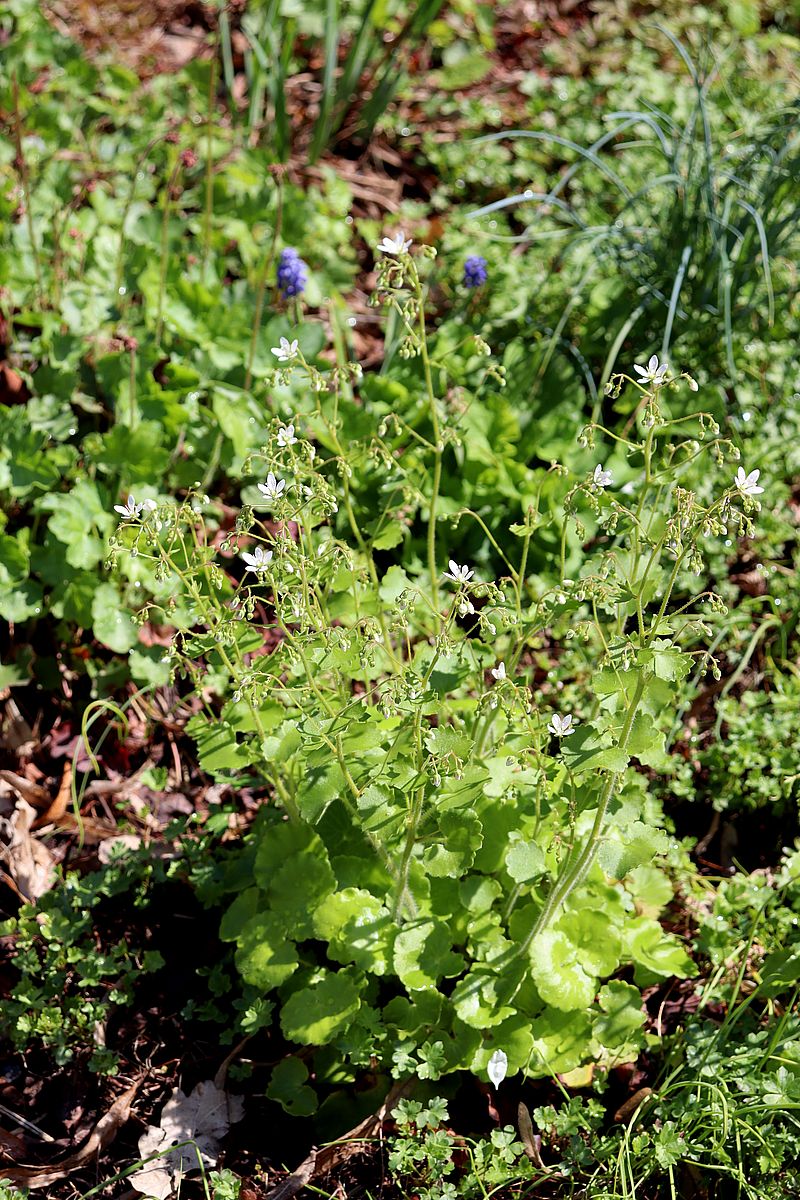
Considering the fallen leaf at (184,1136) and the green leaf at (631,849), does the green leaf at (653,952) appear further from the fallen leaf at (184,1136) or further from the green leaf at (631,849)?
the fallen leaf at (184,1136)

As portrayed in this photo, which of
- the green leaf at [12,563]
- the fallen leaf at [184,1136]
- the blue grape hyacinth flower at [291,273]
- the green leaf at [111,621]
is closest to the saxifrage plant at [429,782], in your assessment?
the fallen leaf at [184,1136]

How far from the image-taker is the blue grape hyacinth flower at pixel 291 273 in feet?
9.71

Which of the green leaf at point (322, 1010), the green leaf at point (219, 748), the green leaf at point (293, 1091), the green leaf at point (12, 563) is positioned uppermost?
the green leaf at point (219, 748)

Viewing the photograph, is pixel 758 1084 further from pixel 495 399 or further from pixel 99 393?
pixel 99 393

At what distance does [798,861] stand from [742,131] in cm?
247

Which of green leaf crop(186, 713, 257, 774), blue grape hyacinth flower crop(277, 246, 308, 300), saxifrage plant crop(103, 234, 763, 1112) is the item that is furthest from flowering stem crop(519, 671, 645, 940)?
blue grape hyacinth flower crop(277, 246, 308, 300)

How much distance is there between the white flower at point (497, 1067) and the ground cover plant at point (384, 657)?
0.12 feet

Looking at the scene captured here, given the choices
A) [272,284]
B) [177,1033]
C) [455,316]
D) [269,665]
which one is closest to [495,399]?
[455,316]

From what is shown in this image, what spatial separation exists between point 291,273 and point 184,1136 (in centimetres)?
209

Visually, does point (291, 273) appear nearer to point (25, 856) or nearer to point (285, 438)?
point (285, 438)

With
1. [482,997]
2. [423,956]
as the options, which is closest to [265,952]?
[423,956]

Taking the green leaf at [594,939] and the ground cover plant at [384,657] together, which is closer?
the ground cover plant at [384,657]

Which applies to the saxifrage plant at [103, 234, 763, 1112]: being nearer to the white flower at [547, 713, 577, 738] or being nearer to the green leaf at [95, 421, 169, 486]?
the white flower at [547, 713, 577, 738]

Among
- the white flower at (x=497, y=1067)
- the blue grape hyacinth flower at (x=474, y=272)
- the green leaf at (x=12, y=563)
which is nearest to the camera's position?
the white flower at (x=497, y=1067)
